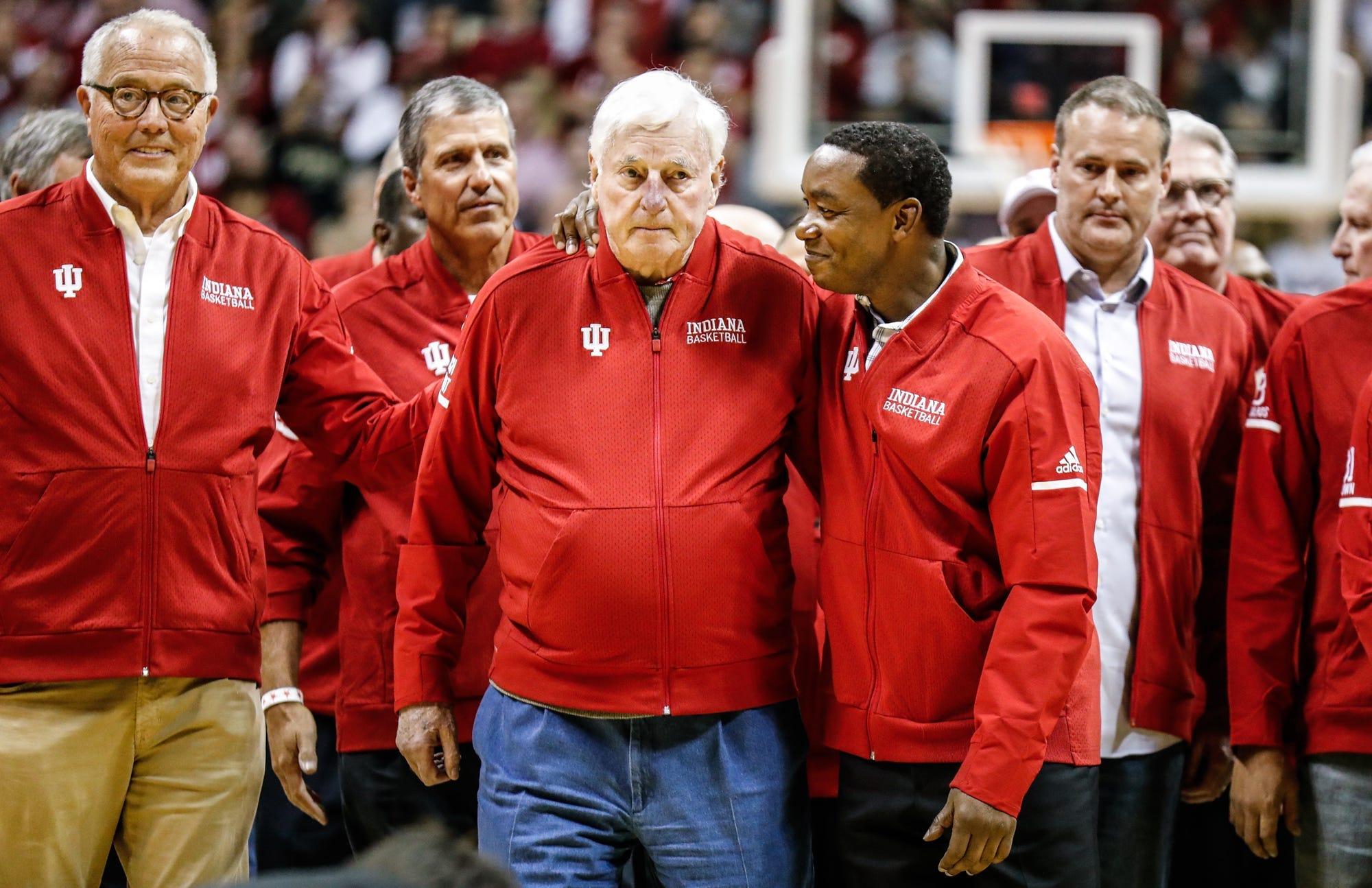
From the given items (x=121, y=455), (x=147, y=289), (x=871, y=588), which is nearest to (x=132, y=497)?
(x=121, y=455)

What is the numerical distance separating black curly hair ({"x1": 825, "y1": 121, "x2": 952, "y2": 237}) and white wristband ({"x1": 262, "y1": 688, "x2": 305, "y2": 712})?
1.92 meters

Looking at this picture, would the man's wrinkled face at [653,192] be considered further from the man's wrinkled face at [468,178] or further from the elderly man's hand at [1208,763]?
the elderly man's hand at [1208,763]

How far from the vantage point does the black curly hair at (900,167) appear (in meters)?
3.33

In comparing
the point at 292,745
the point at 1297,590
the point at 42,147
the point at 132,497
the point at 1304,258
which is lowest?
the point at 292,745

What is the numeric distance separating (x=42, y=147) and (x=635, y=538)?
2349mm

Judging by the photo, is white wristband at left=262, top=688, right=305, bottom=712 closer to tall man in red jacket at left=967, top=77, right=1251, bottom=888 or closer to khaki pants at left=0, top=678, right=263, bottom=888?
khaki pants at left=0, top=678, right=263, bottom=888

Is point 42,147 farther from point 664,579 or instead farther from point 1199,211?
point 1199,211

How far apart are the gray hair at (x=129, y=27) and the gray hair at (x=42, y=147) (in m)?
0.94

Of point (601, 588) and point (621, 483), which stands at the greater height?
point (621, 483)

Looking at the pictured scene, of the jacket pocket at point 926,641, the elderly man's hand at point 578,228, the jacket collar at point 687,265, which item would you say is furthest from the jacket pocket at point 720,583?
the elderly man's hand at point 578,228

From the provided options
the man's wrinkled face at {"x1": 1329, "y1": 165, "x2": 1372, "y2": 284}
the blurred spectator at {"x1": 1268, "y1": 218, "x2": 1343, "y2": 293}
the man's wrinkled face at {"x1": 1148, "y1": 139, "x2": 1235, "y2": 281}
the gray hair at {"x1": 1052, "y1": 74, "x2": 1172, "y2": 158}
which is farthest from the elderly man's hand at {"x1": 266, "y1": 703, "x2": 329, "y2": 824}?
the blurred spectator at {"x1": 1268, "y1": 218, "x2": 1343, "y2": 293}

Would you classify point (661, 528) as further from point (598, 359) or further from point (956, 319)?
point (956, 319)

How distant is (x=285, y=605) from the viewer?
166 inches

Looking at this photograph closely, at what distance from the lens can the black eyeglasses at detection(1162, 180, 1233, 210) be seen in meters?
4.75
